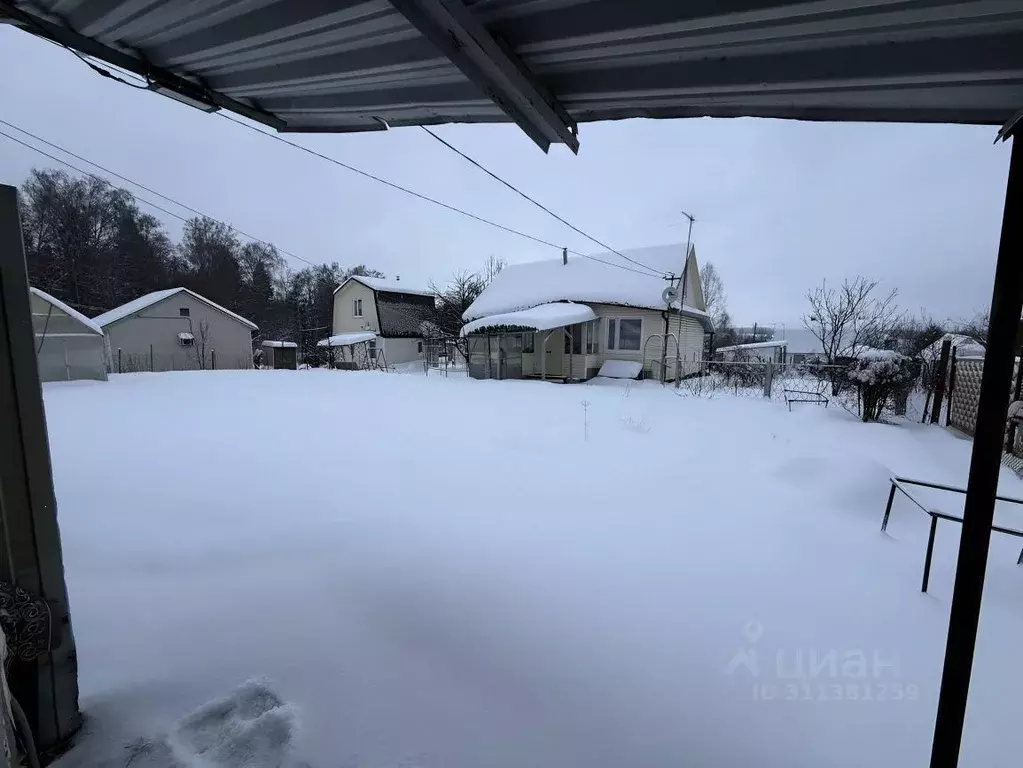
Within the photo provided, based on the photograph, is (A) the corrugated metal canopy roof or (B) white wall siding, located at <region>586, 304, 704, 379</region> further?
(B) white wall siding, located at <region>586, 304, 704, 379</region>

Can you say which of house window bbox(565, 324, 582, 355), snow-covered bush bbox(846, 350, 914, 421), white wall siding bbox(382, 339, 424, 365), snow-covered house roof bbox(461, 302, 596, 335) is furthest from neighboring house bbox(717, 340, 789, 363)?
white wall siding bbox(382, 339, 424, 365)

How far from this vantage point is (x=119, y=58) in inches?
87.7

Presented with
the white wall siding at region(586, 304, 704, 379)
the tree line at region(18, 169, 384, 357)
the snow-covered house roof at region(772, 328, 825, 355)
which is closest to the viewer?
the white wall siding at region(586, 304, 704, 379)

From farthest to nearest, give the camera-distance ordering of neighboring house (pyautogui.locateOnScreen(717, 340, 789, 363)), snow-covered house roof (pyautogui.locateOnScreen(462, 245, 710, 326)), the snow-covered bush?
neighboring house (pyautogui.locateOnScreen(717, 340, 789, 363)), snow-covered house roof (pyautogui.locateOnScreen(462, 245, 710, 326)), the snow-covered bush

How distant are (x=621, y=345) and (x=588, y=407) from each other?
26.0 ft

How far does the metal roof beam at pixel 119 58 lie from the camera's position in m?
1.97

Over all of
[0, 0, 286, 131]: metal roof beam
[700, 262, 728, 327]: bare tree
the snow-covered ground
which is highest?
[700, 262, 728, 327]: bare tree

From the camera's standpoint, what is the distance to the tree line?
82.2 ft

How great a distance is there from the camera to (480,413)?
7602 millimetres

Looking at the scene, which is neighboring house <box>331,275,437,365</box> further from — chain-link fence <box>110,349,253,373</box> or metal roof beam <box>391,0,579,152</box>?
metal roof beam <box>391,0,579,152</box>

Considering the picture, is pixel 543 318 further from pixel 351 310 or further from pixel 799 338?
pixel 799 338

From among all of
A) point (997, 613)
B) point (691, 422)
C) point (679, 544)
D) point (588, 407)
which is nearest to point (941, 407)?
point (691, 422)

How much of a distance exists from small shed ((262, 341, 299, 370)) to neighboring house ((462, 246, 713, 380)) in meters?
20.2

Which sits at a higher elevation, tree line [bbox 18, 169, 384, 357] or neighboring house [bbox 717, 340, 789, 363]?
tree line [bbox 18, 169, 384, 357]
